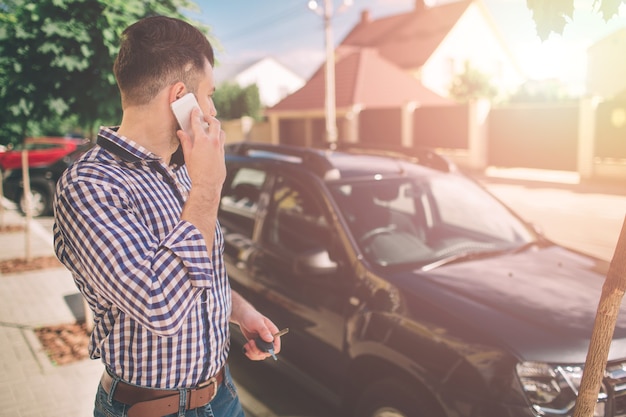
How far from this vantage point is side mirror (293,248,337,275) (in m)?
3.13

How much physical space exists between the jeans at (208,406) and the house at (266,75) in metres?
53.8

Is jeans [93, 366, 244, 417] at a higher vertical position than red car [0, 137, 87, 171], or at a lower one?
lower

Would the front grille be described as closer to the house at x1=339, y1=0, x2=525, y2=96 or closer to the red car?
the red car

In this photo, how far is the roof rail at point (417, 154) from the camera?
4234mm

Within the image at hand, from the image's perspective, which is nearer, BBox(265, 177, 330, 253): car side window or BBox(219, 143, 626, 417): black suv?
BBox(219, 143, 626, 417): black suv

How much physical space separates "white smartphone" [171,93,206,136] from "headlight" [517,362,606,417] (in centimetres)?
167

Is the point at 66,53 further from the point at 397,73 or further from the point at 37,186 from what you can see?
the point at 397,73

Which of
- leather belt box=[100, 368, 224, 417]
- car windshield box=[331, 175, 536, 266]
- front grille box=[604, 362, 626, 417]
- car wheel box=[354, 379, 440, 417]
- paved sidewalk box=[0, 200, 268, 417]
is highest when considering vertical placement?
car windshield box=[331, 175, 536, 266]

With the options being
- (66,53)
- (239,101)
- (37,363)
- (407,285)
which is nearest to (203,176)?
(407,285)

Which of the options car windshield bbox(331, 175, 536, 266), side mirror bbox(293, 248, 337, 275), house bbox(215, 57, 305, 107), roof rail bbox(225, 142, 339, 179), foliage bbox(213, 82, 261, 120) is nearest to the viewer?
side mirror bbox(293, 248, 337, 275)

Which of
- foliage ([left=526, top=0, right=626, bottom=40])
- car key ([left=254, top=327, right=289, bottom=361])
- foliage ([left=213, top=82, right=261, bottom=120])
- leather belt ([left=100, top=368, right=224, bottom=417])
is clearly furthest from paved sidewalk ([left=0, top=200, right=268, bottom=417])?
foliage ([left=213, top=82, right=261, bottom=120])

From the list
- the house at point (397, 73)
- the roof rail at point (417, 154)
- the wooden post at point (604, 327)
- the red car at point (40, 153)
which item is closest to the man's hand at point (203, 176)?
the wooden post at point (604, 327)

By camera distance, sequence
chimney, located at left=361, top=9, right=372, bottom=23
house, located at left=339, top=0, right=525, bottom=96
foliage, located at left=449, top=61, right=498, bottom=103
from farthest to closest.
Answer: chimney, located at left=361, top=9, right=372, bottom=23, house, located at left=339, top=0, right=525, bottom=96, foliage, located at left=449, top=61, right=498, bottom=103

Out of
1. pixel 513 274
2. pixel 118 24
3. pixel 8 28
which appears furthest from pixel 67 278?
pixel 513 274
